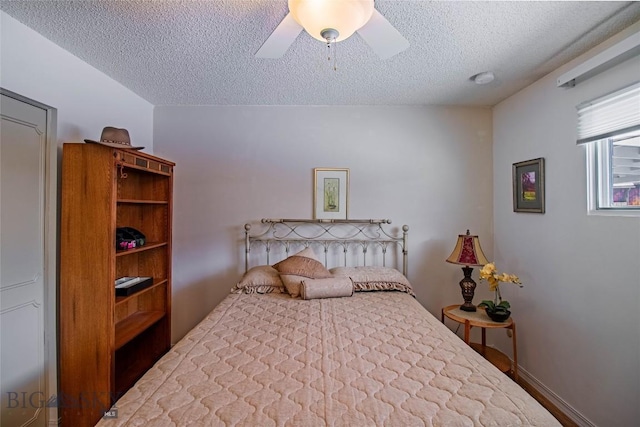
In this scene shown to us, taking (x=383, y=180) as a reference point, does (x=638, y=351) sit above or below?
below

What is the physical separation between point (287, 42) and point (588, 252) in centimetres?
230

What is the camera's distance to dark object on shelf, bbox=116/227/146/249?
2.08 meters

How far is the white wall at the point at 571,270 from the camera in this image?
1.66m

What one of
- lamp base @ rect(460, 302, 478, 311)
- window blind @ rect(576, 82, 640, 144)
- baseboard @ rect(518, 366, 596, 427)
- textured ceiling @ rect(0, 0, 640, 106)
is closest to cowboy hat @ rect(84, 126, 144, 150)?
textured ceiling @ rect(0, 0, 640, 106)

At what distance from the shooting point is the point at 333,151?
292 cm

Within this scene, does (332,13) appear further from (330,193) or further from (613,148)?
(613,148)

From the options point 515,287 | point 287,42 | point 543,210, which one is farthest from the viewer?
point 515,287

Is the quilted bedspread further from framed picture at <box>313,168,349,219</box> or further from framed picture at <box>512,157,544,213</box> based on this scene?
framed picture at <box>512,157,544,213</box>

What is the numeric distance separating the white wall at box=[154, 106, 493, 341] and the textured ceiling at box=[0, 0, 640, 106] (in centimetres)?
26

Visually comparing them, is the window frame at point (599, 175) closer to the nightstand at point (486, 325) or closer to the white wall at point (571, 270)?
the white wall at point (571, 270)

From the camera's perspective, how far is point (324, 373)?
1247mm

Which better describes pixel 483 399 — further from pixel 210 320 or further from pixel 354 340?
pixel 210 320

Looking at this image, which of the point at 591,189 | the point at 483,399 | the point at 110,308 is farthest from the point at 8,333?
the point at 591,189

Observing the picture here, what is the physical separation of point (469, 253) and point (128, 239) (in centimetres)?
281
